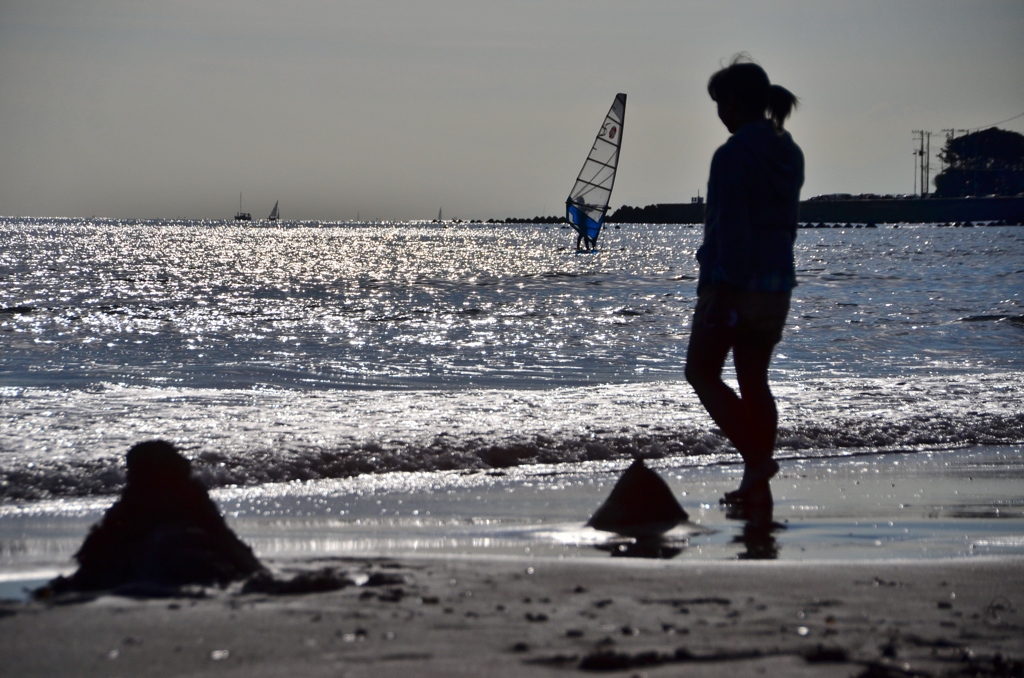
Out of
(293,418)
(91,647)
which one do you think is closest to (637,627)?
(91,647)

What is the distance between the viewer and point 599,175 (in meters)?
33.3

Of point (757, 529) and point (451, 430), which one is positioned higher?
point (451, 430)

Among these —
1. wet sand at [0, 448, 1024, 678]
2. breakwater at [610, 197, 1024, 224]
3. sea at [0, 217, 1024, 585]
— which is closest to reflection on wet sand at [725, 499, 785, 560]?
wet sand at [0, 448, 1024, 678]

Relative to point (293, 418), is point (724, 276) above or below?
above

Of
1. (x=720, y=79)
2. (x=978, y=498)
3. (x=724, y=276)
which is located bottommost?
Answer: (x=978, y=498)

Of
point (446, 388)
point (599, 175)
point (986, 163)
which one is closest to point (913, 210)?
point (986, 163)

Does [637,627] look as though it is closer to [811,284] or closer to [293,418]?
[293,418]

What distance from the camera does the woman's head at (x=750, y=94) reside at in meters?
3.28

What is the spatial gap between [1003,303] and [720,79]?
51.5 feet

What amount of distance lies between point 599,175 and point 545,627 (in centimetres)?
3225

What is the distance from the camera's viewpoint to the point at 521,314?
16828 mm

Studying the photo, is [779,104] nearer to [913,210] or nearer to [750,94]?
[750,94]

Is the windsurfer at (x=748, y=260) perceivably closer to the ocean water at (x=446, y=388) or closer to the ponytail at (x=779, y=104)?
the ponytail at (x=779, y=104)

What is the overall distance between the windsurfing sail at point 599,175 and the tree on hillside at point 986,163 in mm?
134008
